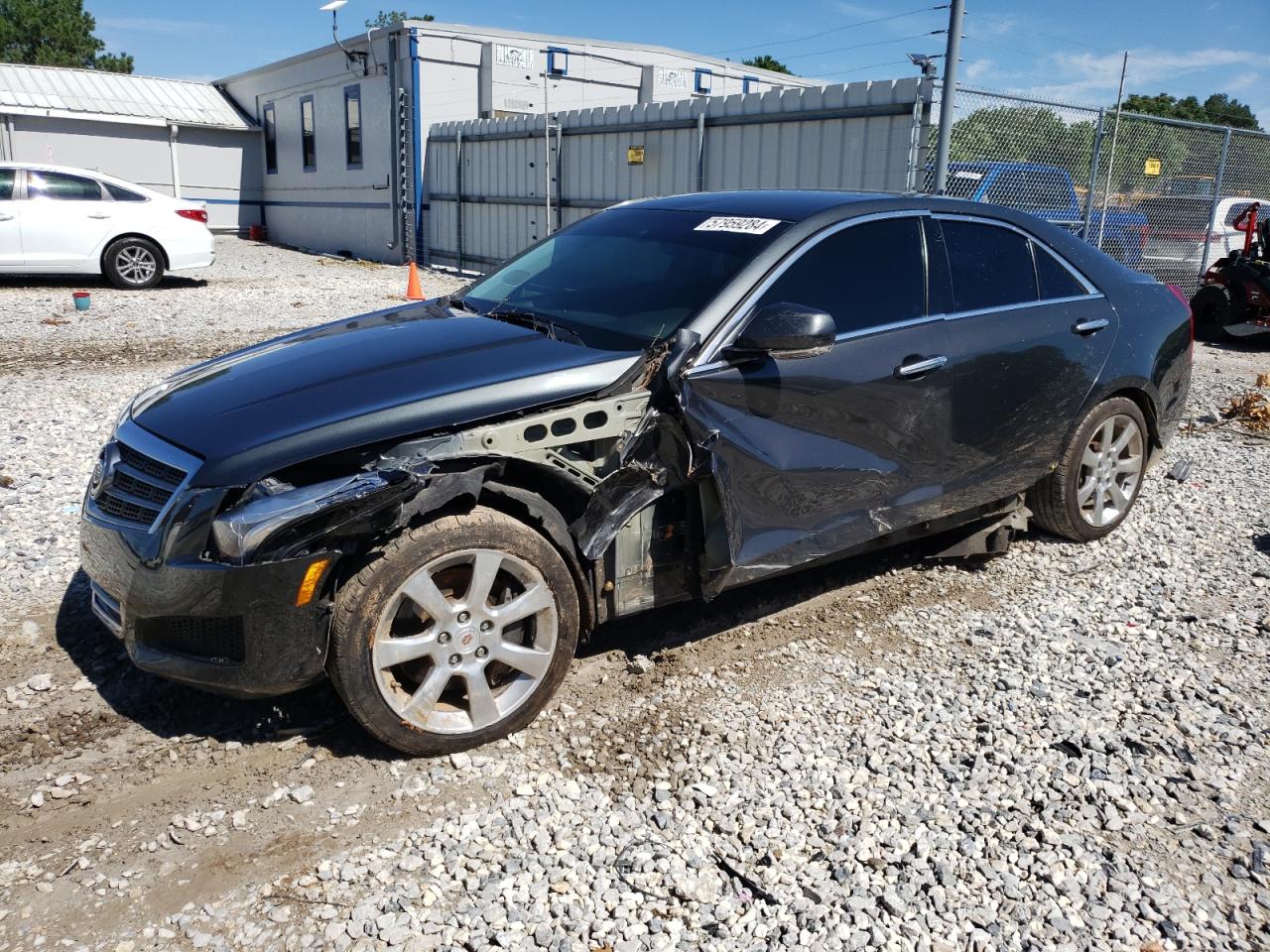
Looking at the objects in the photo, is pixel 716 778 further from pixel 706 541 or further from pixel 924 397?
pixel 924 397

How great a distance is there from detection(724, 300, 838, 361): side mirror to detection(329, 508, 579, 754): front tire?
3.35 ft

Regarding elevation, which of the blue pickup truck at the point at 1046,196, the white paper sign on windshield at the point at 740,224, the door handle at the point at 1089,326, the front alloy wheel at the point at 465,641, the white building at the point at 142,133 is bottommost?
the front alloy wheel at the point at 465,641

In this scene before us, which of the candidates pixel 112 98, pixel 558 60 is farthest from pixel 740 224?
pixel 112 98

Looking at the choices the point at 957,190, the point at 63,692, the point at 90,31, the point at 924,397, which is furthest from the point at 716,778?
the point at 90,31

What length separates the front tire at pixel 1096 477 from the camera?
5.00 m

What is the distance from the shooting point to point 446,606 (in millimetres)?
3125

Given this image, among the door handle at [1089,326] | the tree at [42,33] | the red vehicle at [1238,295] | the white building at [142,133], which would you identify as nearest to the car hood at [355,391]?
the door handle at [1089,326]

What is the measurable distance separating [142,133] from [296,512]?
2823 cm

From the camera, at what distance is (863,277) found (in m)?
4.07

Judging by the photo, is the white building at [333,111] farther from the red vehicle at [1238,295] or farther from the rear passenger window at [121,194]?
the red vehicle at [1238,295]

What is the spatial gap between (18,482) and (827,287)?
4.77 meters

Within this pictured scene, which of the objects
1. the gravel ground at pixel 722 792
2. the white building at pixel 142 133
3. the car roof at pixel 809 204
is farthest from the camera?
the white building at pixel 142 133

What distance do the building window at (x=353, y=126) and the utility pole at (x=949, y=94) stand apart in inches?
605

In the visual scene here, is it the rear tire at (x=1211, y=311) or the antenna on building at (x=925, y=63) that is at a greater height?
the antenna on building at (x=925, y=63)
